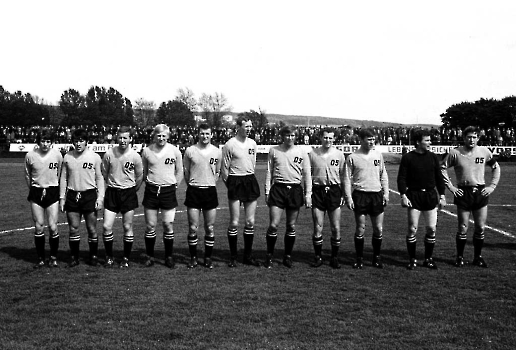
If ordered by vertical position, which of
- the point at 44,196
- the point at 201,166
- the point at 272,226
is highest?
the point at 201,166

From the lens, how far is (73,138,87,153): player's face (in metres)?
8.53

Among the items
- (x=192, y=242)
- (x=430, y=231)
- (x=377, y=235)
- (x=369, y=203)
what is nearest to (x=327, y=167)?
(x=369, y=203)

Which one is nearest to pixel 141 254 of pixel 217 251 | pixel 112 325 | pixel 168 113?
pixel 217 251

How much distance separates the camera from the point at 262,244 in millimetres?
10695

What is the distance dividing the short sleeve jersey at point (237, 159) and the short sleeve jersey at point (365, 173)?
5.37ft

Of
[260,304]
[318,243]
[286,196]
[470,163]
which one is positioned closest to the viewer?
[260,304]

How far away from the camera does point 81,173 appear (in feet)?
28.3

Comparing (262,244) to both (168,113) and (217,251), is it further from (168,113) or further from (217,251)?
(168,113)

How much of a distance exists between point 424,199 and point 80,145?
226 inches

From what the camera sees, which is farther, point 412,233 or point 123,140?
point 412,233

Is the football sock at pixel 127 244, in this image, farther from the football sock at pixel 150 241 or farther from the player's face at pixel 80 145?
the player's face at pixel 80 145

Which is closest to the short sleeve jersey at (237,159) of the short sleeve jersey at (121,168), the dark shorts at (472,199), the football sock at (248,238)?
the football sock at (248,238)

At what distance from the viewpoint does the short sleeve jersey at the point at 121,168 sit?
859 centimetres

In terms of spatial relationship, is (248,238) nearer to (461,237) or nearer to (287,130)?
(287,130)
